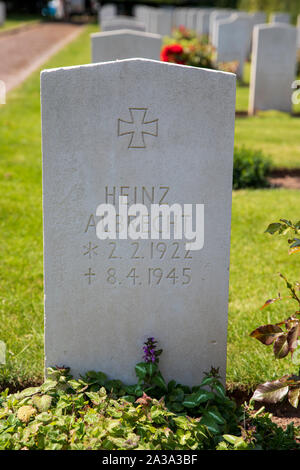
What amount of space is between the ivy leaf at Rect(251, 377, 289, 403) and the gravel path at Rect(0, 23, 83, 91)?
11722mm

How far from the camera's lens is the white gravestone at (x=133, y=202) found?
103 inches

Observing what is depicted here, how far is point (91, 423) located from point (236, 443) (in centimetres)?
59

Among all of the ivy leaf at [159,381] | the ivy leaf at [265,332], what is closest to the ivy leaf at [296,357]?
the ivy leaf at [265,332]

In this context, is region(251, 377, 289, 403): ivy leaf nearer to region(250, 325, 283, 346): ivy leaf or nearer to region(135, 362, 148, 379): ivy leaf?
region(250, 325, 283, 346): ivy leaf

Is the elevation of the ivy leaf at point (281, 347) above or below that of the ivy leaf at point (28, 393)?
above

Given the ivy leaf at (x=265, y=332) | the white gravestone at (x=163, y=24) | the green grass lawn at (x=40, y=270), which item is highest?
the white gravestone at (x=163, y=24)

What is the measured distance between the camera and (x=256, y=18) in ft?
62.5

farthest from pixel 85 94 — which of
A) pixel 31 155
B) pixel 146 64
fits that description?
pixel 31 155

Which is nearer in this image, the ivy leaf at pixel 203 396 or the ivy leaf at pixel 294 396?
the ivy leaf at pixel 294 396

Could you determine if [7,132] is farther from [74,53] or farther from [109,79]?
[74,53]

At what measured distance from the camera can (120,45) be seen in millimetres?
7367

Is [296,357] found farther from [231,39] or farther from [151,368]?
[231,39]

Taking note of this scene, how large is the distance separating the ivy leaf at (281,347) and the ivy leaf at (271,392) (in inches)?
5.5

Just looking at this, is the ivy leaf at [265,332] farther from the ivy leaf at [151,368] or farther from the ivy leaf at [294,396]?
the ivy leaf at [151,368]
